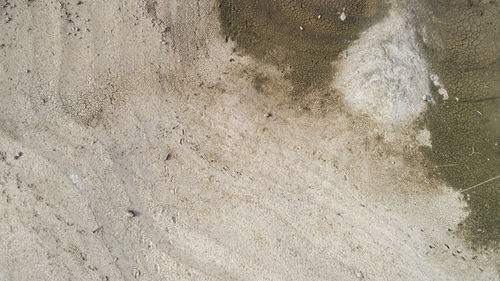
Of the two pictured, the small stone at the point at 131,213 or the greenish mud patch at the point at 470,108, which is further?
the greenish mud patch at the point at 470,108

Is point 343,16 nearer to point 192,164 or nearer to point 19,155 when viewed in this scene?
point 192,164

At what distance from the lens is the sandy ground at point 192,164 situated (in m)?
4.47

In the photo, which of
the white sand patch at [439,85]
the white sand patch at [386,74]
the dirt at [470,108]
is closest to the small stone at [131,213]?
the white sand patch at [386,74]

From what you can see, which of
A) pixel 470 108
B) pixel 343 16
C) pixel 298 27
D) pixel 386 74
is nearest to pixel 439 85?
pixel 470 108

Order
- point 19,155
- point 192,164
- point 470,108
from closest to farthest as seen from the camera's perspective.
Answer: point 19,155 < point 192,164 < point 470,108

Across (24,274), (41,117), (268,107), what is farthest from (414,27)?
(24,274)

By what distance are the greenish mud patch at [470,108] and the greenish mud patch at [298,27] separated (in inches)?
45.2

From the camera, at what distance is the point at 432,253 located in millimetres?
4551

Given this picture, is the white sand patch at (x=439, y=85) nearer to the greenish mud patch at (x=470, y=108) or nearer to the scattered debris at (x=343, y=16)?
the greenish mud patch at (x=470, y=108)

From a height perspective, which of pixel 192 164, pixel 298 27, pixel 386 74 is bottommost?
pixel 192 164

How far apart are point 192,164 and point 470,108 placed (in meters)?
4.27

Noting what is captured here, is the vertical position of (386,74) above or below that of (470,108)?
above

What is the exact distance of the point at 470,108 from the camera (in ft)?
15.8

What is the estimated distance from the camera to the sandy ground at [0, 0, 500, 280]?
447 centimetres
